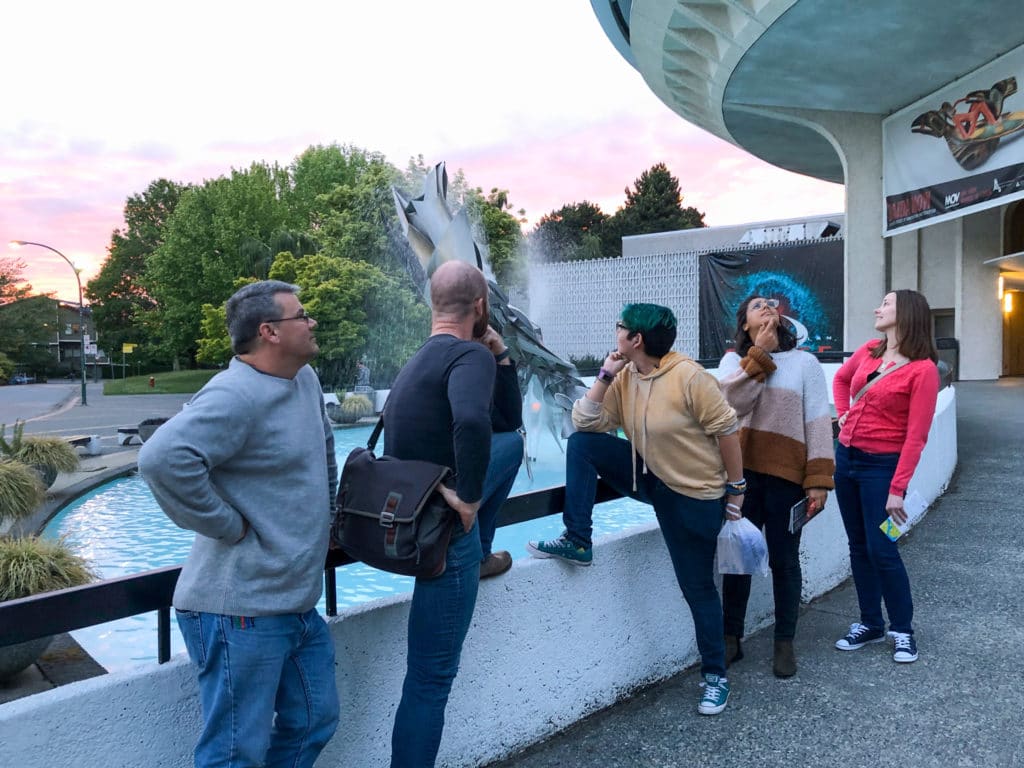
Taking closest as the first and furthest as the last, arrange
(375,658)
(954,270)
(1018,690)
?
(375,658)
(1018,690)
(954,270)

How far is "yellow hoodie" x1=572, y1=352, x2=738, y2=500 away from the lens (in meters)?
2.88

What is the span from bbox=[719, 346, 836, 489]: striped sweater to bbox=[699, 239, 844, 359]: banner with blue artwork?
24.6 metres

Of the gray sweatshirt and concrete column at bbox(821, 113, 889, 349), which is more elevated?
concrete column at bbox(821, 113, 889, 349)

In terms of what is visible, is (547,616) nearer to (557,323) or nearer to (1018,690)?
(1018,690)

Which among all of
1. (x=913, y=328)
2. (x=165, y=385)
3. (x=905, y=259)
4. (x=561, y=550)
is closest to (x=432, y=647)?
(x=561, y=550)

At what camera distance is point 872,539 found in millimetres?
3648

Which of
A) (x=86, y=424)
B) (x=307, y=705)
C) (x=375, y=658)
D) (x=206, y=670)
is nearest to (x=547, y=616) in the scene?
(x=375, y=658)

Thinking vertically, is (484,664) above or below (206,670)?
below

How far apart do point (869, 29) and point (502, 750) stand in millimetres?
17882

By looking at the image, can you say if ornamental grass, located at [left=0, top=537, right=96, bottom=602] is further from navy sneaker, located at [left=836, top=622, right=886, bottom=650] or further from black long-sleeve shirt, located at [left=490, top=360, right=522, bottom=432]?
navy sneaker, located at [left=836, top=622, right=886, bottom=650]

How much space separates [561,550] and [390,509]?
3.95 ft

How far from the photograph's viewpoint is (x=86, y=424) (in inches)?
902

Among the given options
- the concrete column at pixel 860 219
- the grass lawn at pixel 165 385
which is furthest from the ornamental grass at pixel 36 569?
the grass lawn at pixel 165 385

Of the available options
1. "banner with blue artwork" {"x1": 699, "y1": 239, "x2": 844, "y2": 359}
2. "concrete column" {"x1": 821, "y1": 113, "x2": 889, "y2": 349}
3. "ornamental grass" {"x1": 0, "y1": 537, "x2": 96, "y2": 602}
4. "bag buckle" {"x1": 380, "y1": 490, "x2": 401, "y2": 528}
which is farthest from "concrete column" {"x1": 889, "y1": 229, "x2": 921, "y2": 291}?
"bag buckle" {"x1": 380, "y1": 490, "x2": 401, "y2": 528}
